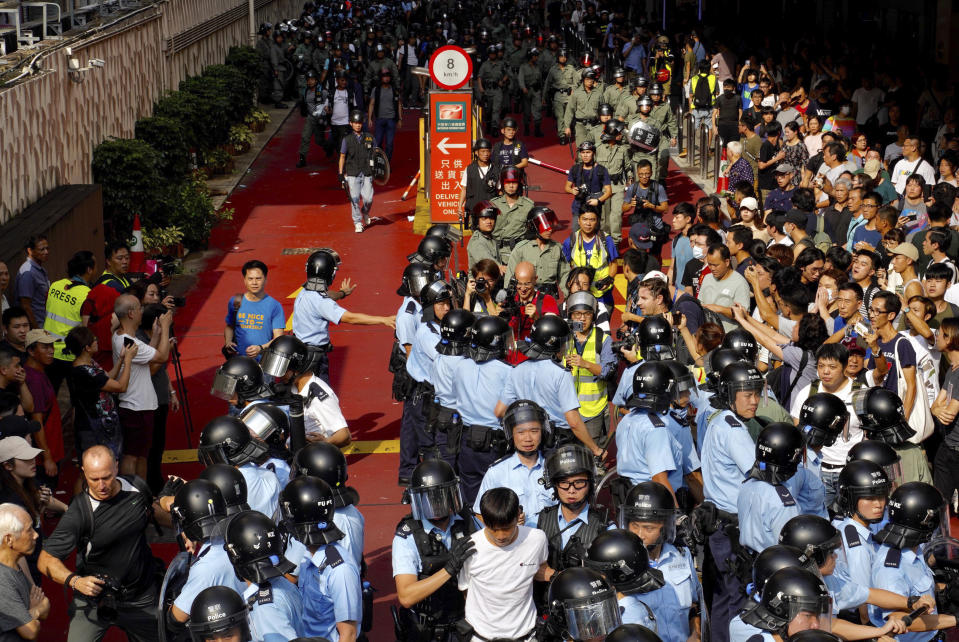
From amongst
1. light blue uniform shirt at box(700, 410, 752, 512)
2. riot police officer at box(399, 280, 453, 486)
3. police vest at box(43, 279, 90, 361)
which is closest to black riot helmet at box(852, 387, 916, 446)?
light blue uniform shirt at box(700, 410, 752, 512)

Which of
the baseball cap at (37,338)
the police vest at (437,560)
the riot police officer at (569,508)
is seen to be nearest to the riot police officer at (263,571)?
the police vest at (437,560)

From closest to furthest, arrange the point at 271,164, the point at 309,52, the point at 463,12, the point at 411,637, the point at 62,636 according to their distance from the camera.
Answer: the point at 411,637
the point at 62,636
the point at 271,164
the point at 309,52
the point at 463,12

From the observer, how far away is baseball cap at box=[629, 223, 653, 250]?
527 inches

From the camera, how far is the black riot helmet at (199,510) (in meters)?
6.35

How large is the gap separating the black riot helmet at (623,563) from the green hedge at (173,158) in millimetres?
13278

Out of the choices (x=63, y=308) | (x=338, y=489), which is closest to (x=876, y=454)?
(x=338, y=489)

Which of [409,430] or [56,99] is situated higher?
[56,99]

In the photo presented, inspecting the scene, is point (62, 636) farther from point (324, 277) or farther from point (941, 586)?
point (941, 586)

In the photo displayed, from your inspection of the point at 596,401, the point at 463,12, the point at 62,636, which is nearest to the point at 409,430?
the point at 596,401

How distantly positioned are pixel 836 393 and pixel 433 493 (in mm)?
3492

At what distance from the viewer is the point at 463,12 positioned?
141 ft

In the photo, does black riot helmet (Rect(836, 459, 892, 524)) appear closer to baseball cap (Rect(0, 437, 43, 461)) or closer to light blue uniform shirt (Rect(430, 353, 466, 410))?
light blue uniform shirt (Rect(430, 353, 466, 410))

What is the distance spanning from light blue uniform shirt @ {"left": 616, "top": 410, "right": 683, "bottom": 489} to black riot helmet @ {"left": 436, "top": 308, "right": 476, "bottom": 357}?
1.63m

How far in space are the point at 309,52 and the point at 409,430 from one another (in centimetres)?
2282
